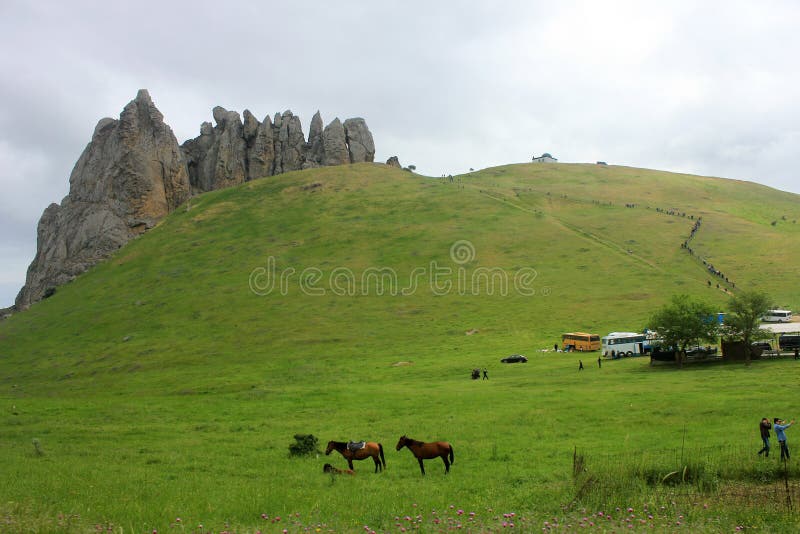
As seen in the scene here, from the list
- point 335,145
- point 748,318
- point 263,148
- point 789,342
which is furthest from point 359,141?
point 748,318

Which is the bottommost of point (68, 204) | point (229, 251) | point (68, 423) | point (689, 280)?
point (68, 423)

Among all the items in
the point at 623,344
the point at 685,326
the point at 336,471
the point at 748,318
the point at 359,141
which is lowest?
the point at 336,471

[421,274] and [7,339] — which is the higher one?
[421,274]

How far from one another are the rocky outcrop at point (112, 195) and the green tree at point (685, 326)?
366ft

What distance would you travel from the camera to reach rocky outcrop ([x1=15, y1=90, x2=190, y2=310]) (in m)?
132

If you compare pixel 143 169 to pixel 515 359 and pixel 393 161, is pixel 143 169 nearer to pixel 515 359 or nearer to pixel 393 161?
pixel 393 161

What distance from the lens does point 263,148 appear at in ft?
581

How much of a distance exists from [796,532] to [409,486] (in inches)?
385

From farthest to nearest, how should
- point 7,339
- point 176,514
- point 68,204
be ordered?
point 68,204, point 7,339, point 176,514

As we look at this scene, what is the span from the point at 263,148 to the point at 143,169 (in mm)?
42391

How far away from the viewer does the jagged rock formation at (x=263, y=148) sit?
17612 centimetres

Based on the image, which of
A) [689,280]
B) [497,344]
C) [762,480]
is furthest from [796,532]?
[689,280]

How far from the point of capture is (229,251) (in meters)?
113

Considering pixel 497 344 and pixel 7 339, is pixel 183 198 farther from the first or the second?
pixel 497 344
